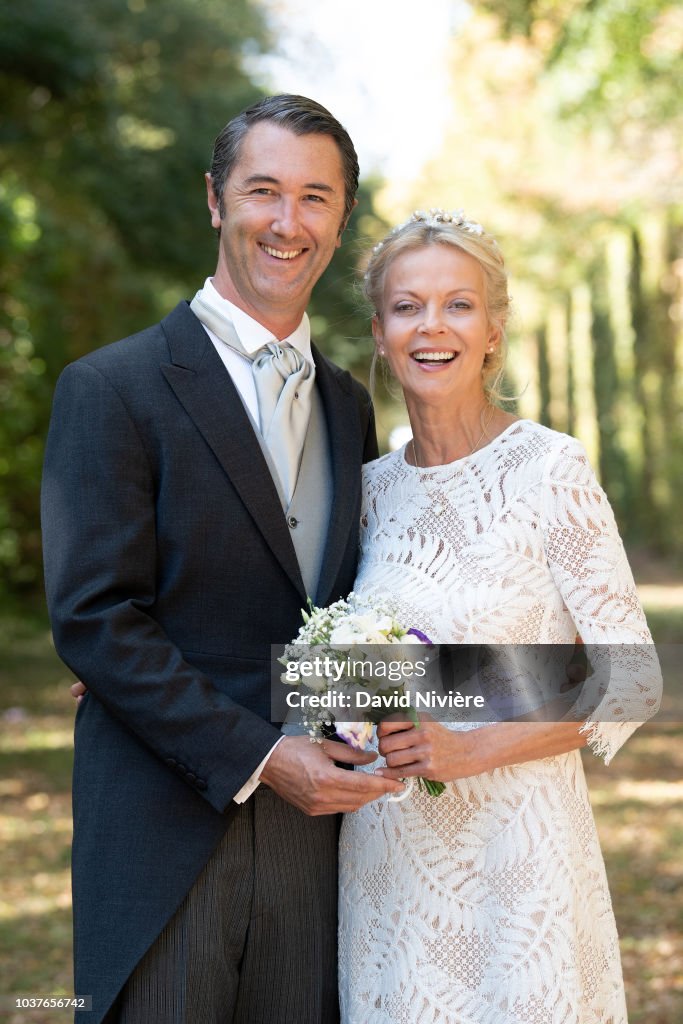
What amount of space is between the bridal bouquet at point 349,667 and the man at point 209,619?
0.10 meters

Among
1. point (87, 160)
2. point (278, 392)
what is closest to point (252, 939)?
point (278, 392)

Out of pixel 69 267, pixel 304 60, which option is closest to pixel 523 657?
pixel 69 267

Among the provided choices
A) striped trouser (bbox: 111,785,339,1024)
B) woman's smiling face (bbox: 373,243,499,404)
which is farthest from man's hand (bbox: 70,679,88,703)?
woman's smiling face (bbox: 373,243,499,404)

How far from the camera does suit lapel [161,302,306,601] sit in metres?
2.91

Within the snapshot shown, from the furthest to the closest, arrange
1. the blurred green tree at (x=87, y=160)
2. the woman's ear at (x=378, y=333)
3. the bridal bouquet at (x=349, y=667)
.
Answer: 1. the blurred green tree at (x=87, y=160)
2. the woman's ear at (x=378, y=333)
3. the bridal bouquet at (x=349, y=667)

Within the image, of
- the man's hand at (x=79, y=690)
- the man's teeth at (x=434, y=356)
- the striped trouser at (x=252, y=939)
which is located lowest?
the striped trouser at (x=252, y=939)

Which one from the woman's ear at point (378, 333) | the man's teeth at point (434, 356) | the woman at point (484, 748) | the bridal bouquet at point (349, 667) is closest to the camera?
the bridal bouquet at point (349, 667)

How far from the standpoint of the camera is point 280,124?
10.2 ft

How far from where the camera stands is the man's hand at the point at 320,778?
2.64 m

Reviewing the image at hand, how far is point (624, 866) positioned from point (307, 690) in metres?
5.75

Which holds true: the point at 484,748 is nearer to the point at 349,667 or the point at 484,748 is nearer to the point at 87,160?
the point at 349,667

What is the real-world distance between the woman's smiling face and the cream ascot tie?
0.96ft

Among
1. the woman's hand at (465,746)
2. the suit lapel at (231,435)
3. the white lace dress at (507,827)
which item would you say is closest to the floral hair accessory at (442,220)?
the white lace dress at (507,827)

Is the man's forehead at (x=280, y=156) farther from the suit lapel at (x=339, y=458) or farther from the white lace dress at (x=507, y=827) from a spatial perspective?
the white lace dress at (x=507, y=827)
